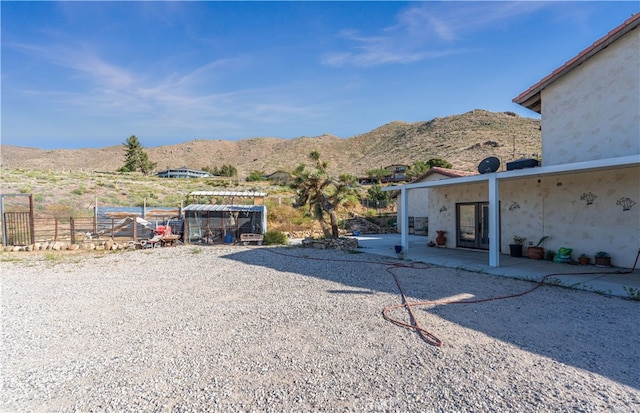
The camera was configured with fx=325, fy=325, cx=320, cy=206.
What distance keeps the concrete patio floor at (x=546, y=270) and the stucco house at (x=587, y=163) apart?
62 cm

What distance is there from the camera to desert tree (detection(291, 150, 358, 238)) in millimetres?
13619

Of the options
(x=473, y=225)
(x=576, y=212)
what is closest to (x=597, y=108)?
(x=576, y=212)

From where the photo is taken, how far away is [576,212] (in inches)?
375

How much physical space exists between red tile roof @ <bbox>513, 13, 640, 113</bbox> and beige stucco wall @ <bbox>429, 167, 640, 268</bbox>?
2.54 metres

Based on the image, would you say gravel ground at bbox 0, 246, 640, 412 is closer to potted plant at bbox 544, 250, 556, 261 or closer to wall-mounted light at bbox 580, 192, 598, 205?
potted plant at bbox 544, 250, 556, 261

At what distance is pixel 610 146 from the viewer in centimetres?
816

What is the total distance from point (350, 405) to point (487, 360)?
1.78 metres

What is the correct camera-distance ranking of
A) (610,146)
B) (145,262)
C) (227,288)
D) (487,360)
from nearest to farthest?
(487,360) → (227,288) → (610,146) → (145,262)

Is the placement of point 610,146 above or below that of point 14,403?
above

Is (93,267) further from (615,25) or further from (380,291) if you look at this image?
(615,25)

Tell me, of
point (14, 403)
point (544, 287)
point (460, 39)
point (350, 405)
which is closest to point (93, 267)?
point (14, 403)

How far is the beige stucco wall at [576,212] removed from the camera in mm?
8492

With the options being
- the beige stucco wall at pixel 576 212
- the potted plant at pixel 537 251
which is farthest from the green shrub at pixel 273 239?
the potted plant at pixel 537 251

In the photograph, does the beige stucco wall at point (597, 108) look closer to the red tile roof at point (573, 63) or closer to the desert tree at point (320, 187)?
the red tile roof at point (573, 63)
